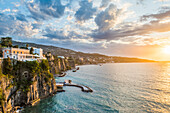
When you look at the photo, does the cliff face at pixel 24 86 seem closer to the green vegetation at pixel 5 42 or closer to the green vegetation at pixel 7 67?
the green vegetation at pixel 7 67

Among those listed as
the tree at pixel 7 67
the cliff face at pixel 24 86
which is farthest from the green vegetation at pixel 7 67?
the cliff face at pixel 24 86

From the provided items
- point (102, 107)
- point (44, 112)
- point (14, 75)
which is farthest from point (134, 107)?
point (14, 75)

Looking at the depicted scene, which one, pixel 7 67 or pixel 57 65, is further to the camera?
pixel 57 65

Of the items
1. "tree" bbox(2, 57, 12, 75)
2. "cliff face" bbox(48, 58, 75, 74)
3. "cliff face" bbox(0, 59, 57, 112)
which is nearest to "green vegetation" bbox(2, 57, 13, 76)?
"tree" bbox(2, 57, 12, 75)

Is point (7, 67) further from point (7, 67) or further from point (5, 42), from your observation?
point (5, 42)

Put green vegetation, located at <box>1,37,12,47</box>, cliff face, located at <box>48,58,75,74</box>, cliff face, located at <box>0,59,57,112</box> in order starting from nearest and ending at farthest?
cliff face, located at <box>0,59,57,112</box>
green vegetation, located at <box>1,37,12,47</box>
cliff face, located at <box>48,58,75,74</box>

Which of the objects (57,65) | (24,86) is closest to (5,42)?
(24,86)

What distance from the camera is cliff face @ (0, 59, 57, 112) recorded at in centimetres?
2683

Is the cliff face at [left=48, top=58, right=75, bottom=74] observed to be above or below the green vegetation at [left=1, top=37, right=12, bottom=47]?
below

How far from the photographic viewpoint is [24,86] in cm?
3203

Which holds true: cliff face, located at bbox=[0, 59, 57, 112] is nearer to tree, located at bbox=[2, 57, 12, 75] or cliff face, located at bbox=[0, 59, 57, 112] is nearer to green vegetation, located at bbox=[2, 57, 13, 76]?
green vegetation, located at bbox=[2, 57, 13, 76]

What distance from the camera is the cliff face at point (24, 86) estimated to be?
26828 millimetres

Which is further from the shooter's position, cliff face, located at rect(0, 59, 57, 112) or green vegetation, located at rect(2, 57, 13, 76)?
green vegetation, located at rect(2, 57, 13, 76)

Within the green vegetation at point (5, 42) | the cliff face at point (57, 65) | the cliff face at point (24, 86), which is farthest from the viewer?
the cliff face at point (57, 65)
